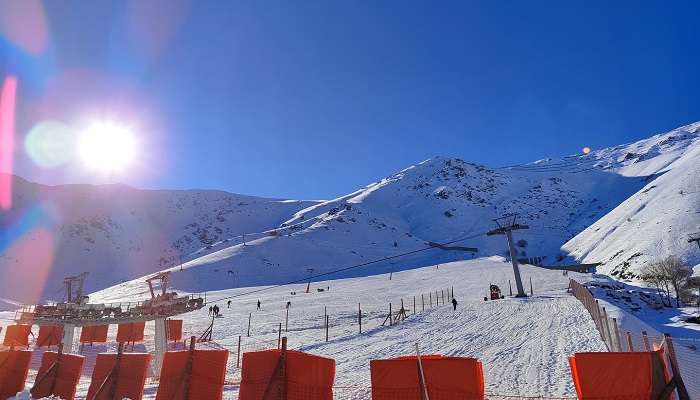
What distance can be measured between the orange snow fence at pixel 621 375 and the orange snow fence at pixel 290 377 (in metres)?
5.57

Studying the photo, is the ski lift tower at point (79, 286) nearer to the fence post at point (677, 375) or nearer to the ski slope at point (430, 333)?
the ski slope at point (430, 333)

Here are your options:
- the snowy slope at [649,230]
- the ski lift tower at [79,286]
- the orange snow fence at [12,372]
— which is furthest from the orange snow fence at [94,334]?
the snowy slope at [649,230]

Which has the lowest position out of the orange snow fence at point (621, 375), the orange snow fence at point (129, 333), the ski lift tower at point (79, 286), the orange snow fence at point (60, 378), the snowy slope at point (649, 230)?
the orange snow fence at point (129, 333)

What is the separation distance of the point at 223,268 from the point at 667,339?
10079 centimetres

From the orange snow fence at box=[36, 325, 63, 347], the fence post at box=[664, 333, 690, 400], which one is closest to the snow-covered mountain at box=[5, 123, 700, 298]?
the orange snow fence at box=[36, 325, 63, 347]

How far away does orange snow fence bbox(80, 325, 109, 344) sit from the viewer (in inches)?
1409

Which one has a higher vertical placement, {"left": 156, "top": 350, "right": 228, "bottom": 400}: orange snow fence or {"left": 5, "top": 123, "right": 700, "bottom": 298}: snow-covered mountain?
{"left": 5, "top": 123, "right": 700, "bottom": 298}: snow-covered mountain

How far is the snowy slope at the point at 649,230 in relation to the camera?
74.1m

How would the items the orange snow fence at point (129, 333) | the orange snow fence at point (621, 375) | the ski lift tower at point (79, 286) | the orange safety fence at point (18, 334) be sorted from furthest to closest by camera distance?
the orange snow fence at point (129, 333)
the orange safety fence at point (18, 334)
the ski lift tower at point (79, 286)
the orange snow fence at point (621, 375)

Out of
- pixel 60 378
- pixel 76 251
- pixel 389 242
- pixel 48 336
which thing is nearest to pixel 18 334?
pixel 48 336

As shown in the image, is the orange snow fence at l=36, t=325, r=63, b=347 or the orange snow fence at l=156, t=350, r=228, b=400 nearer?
the orange snow fence at l=156, t=350, r=228, b=400

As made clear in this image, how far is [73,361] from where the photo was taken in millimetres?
13977

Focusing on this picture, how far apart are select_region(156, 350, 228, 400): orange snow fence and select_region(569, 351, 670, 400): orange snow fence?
28.3ft

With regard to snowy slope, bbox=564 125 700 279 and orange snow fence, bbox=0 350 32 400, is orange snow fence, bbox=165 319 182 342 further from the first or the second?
snowy slope, bbox=564 125 700 279
